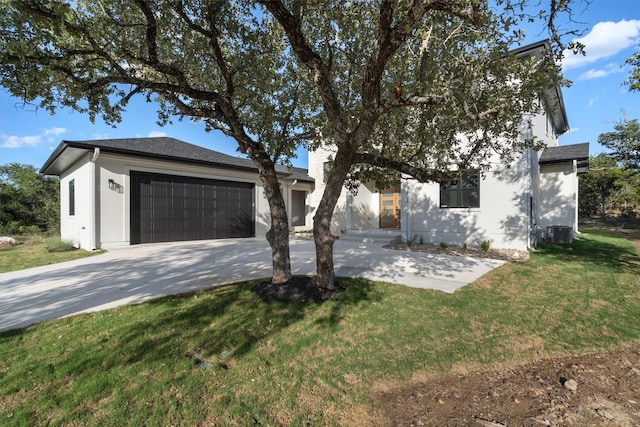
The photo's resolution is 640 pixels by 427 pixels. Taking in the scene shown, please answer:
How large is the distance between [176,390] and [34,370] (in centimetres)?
144

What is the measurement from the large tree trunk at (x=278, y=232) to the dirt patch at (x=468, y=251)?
20.0 ft

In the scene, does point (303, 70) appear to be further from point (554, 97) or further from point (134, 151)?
point (134, 151)

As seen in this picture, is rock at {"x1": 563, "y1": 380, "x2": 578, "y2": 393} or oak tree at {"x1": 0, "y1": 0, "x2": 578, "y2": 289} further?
oak tree at {"x1": 0, "y1": 0, "x2": 578, "y2": 289}

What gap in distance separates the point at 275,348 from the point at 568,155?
14.7m

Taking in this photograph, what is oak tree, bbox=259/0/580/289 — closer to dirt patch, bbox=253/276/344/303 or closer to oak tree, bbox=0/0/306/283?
dirt patch, bbox=253/276/344/303

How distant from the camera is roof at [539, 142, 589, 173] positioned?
12.0 meters

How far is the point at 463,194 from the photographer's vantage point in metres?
10.7

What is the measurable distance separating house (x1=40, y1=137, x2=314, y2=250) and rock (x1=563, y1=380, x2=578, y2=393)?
1174 cm

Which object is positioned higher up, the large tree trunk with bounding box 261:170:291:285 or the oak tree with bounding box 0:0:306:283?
the oak tree with bounding box 0:0:306:283

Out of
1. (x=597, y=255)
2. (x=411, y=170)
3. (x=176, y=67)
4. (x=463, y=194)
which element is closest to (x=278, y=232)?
(x=411, y=170)

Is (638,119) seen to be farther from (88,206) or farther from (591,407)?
(88,206)

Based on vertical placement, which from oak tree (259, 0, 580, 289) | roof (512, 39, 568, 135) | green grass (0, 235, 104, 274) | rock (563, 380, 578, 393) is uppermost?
roof (512, 39, 568, 135)

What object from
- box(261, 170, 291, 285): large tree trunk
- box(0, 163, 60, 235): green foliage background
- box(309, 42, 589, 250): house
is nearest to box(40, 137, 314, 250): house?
box(309, 42, 589, 250): house

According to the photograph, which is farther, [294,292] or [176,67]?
[176,67]
